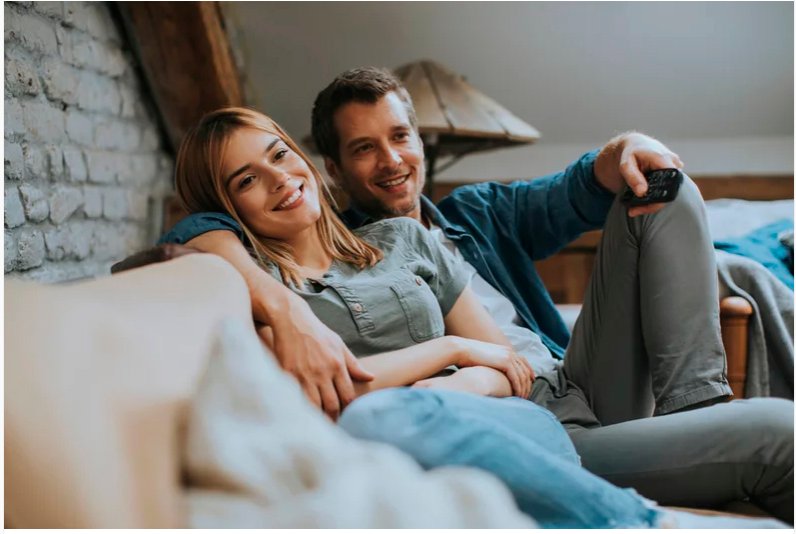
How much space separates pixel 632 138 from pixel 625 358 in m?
0.36

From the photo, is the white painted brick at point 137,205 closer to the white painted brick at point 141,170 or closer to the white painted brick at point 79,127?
the white painted brick at point 141,170

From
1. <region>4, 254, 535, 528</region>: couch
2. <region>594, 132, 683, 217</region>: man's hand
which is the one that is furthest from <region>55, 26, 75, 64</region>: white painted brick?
<region>4, 254, 535, 528</region>: couch

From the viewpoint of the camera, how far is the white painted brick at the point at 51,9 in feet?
6.10

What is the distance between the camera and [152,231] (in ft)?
8.45

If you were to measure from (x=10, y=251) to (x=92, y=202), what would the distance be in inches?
17.6

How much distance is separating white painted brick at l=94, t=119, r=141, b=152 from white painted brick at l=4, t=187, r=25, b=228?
1.53 feet

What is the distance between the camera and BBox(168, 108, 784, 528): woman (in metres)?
1.03

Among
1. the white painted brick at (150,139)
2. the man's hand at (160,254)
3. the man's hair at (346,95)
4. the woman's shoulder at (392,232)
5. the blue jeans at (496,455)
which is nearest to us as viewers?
the blue jeans at (496,455)

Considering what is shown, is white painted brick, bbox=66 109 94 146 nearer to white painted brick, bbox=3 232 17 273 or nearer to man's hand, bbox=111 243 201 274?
white painted brick, bbox=3 232 17 273

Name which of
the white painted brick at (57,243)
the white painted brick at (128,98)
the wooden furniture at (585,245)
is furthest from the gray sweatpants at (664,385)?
the white painted brick at (128,98)

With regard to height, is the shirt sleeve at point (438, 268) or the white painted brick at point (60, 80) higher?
the white painted brick at point (60, 80)

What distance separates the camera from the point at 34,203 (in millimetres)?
1813

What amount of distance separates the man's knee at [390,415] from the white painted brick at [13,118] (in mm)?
1302

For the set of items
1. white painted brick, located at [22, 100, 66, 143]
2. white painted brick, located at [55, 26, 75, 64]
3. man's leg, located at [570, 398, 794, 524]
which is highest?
white painted brick, located at [55, 26, 75, 64]
